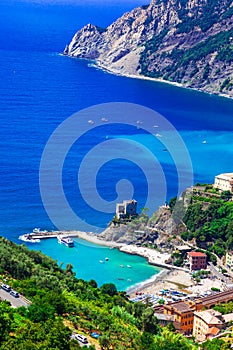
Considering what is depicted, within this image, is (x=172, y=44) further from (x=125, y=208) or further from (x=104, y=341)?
(x=104, y=341)

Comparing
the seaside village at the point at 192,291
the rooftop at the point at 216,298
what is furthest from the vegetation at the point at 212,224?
the rooftop at the point at 216,298

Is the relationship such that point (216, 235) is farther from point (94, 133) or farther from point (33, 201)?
point (94, 133)

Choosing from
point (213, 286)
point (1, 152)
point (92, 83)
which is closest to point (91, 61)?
point (92, 83)

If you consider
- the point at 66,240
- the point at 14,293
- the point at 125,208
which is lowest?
the point at 14,293

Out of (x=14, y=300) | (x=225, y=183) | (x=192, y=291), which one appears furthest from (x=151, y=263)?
(x=14, y=300)

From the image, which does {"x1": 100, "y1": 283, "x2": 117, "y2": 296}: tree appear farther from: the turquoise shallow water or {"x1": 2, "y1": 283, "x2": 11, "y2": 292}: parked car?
{"x1": 2, "y1": 283, "x2": 11, "y2": 292}: parked car

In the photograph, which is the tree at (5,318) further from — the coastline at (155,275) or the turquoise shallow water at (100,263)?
the turquoise shallow water at (100,263)

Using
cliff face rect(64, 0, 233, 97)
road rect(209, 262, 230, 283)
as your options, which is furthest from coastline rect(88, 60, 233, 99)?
road rect(209, 262, 230, 283)
